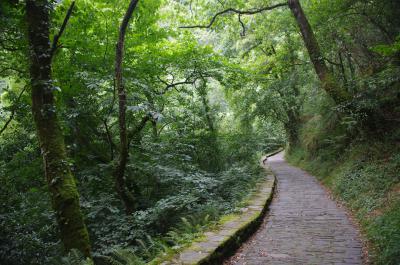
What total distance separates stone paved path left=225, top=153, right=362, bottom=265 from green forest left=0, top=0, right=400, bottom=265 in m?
0.36

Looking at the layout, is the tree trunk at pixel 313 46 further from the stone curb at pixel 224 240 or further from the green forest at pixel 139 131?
the stone curb at pixel 224 240

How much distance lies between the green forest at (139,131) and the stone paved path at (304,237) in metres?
0.36

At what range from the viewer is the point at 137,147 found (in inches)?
365

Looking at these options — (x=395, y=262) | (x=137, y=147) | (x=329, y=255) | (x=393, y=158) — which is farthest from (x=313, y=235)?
(x=137, y=147)

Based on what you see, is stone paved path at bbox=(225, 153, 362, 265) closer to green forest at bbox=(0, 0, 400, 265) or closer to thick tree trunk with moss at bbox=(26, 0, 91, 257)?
green forest at bbox=(0, 0, 400, 265)

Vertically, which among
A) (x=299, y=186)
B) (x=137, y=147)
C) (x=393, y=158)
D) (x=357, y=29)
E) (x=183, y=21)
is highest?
(x=183, y=21)

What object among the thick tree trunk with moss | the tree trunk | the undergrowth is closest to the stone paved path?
the undergrowth

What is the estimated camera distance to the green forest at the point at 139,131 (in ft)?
16.3

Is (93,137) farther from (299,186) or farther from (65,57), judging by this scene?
(299,186)

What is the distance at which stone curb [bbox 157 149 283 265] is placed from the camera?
4.31 meters

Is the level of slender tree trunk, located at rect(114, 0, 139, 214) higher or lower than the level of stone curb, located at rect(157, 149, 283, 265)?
higher

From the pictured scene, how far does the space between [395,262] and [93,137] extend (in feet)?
24.9

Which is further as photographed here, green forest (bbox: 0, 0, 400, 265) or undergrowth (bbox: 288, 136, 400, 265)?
green forest (bbox: 0, 0, 400, 265)

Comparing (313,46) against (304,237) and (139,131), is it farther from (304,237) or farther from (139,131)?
(304,237)
